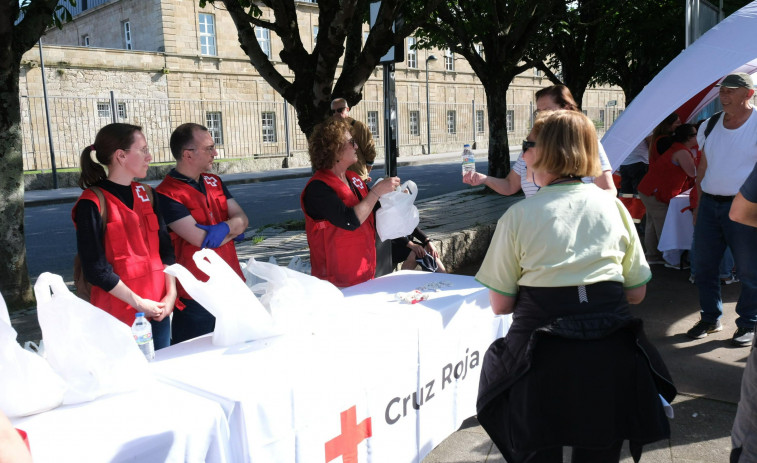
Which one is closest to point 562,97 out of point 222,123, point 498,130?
point 498,130

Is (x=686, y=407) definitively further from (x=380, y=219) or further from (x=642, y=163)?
(x=642, y=163)

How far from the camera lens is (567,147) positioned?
2160 millimetres

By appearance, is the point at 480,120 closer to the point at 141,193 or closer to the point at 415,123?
the point at 415,123

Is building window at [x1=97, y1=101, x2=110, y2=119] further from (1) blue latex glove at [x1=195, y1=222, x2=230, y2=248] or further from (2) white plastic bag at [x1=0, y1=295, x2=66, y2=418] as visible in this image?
(2) white plastic bag at [x1=0, y1=295, x2=66, y2=418]

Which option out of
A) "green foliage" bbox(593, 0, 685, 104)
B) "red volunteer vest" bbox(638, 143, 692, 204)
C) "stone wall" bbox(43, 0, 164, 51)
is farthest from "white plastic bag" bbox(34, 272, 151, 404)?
"stone wall" bbox(43, 0, 164, 51)

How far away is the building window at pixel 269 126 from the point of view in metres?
27.5

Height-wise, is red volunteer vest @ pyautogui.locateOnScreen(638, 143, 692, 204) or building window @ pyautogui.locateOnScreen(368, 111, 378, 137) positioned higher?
building window @ pyautogui.locateOnScreen(368, 111, 378, 137)

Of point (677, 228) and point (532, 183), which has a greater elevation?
point (532, 183)

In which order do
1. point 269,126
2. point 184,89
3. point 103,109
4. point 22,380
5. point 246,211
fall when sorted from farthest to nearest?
point 184,89
point 269,126
point 103,109
point 246,211
point 22,380

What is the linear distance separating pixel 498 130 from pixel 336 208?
10.3 metres

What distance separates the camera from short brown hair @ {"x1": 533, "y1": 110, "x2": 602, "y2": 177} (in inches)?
85.0

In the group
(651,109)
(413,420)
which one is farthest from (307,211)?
(651,109)

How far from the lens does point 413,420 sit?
112 inches

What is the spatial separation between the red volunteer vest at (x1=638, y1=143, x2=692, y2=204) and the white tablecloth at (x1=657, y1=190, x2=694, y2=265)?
16cm
